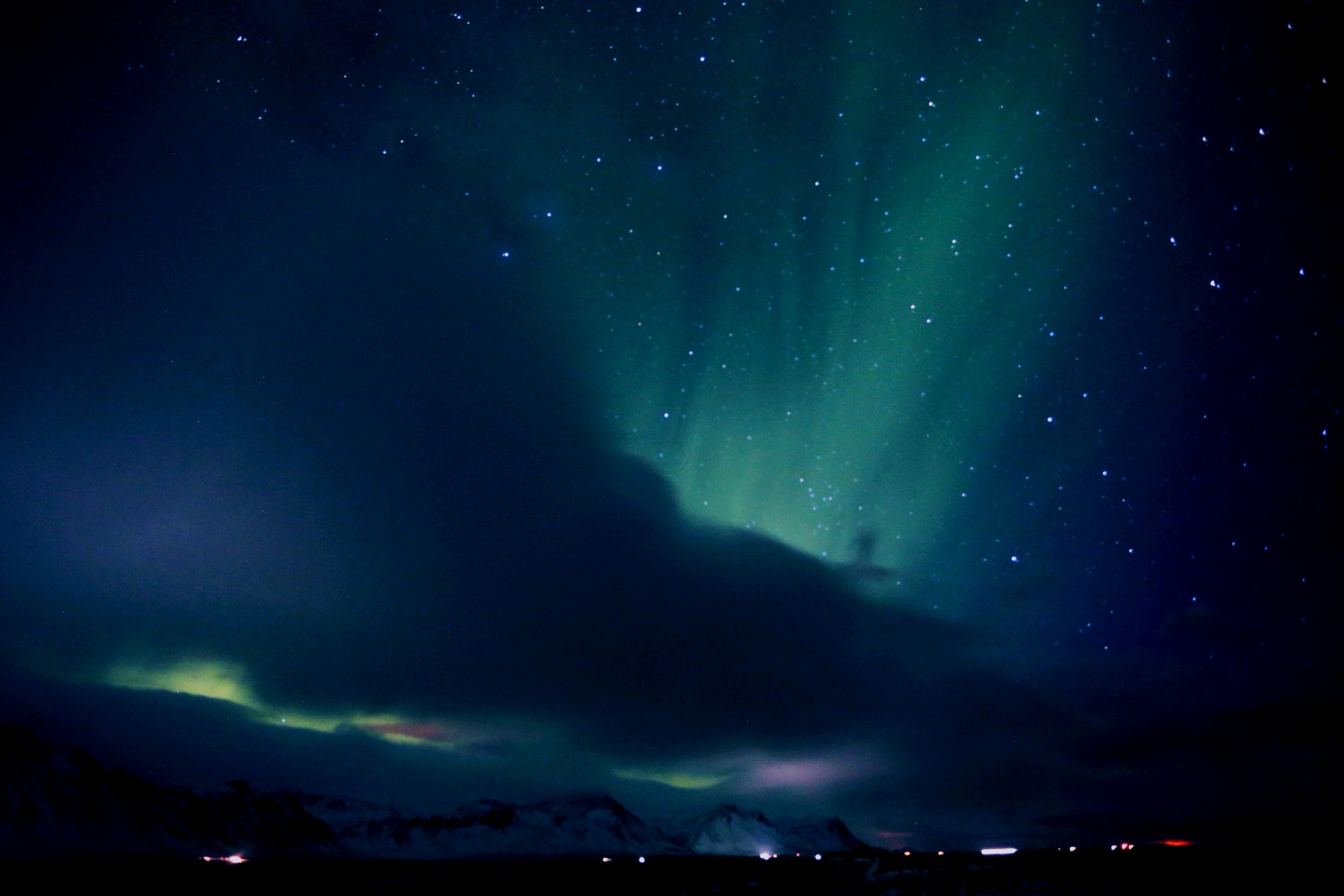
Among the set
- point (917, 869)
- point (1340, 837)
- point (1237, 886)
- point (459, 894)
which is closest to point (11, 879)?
point (459, 894)

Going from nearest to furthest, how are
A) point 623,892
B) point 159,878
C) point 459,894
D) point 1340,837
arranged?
point 623,892 < point 459,894 < point 1340,837 < point 159,878

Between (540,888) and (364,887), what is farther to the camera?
(364,887)

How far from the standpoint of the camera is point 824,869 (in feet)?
361

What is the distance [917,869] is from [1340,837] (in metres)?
71.2

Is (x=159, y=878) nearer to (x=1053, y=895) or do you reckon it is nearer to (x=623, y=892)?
(x=623, y=892)

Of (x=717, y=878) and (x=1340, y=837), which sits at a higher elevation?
(x=1340, y=837)

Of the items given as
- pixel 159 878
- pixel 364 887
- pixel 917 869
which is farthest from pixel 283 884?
pixel 917 869

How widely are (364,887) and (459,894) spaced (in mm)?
28210

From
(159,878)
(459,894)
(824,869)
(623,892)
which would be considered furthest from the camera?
(159,878)

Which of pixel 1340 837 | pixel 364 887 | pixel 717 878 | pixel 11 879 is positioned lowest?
pixel 11 879

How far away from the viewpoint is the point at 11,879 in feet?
483

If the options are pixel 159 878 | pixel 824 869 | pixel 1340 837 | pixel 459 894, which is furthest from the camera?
pixel 159 878

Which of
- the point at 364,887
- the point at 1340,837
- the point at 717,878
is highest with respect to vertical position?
the point at 1340,837

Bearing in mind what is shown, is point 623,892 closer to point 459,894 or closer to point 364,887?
point 459,894
